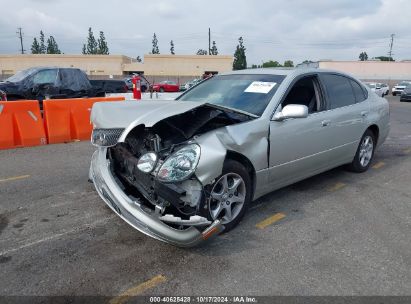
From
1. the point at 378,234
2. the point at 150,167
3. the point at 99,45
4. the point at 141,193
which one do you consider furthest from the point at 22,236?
the point at 99,45

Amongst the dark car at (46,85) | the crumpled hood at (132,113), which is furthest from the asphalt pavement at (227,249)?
the dark car at (46,85)

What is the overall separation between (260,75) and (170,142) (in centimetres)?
181

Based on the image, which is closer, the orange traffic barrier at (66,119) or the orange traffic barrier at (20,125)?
the orange traffic barrier at (20,125)

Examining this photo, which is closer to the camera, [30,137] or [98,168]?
[98,168]

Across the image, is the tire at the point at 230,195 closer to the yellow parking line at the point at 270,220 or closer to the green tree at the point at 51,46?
the yellow parking line at the point at 270,220

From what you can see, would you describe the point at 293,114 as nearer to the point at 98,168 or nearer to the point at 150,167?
the point at 150,167

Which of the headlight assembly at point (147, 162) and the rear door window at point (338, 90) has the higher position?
the rear door window at point (338, 90)

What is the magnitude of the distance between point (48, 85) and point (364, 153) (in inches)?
375

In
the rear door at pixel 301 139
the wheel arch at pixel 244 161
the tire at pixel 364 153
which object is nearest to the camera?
the wheel arch at pixel 244 161

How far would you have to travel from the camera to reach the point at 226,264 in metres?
3.12

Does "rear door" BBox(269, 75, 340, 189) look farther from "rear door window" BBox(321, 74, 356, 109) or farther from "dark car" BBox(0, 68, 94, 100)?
"dark car" BBox(0, 68, 94, 100)

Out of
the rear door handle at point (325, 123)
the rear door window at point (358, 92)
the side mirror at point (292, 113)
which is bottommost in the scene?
the rear door handle at point (325, 123)

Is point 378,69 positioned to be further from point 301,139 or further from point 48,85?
point 301,139

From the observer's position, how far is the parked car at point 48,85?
36.6ft
